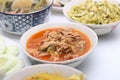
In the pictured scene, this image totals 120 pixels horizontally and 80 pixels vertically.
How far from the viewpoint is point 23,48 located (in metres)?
0.90

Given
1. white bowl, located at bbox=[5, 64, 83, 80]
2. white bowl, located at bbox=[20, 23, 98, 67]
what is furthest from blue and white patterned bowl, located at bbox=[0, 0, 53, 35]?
white bowl, located at bbox=[5, 64, 83, 80]

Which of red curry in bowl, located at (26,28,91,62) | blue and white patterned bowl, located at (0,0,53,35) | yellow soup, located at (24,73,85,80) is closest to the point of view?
yellow soup, located at (24,73,85,80)

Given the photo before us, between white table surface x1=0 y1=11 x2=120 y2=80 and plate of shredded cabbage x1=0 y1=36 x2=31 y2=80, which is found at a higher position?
plate of shredded cabbage x1=0 y1=36 x2=31 y2=80

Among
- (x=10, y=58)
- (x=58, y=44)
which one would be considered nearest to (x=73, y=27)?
(x=58, y=44)

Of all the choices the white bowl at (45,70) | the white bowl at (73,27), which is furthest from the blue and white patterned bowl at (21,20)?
the white bowl at (45,70)

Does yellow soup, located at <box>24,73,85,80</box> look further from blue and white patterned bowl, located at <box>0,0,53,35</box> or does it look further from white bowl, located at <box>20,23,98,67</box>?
blue and white patterned bowl, located at <box>0,0,53,35</box>

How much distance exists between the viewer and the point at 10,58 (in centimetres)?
87

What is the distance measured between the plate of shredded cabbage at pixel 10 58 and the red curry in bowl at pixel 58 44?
37 mm

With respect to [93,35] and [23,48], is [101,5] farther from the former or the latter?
[23,48]

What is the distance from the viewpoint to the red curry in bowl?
87 centimetres

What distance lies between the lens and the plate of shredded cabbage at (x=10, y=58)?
83cm

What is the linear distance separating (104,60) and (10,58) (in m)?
0.31

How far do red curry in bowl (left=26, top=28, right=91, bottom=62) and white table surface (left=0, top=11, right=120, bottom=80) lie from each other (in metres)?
0.06

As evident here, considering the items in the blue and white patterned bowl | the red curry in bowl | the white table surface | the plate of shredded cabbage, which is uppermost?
the blue and white patterned bowl
